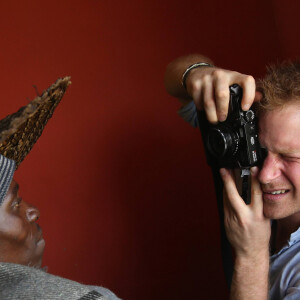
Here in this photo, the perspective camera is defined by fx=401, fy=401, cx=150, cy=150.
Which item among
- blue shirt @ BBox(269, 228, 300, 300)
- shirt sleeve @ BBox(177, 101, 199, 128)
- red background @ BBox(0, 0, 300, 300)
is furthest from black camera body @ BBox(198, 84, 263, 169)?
red background @ BBox(0, 0, 300, 300)

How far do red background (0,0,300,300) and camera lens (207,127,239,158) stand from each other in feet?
2.10

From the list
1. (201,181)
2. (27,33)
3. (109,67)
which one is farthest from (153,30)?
(201,181)

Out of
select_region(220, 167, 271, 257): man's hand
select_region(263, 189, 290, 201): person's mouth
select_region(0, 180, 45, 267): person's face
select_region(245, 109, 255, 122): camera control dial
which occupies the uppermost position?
select_region(245, 109, 255, 122): camera control dial

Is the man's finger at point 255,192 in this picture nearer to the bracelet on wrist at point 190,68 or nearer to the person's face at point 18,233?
the bracelet on wrist at point 190,68

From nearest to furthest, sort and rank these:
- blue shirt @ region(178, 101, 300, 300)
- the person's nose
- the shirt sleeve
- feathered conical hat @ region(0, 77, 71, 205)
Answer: feathered conical hat @ region(0, 77, 71, 205), the person's nose, blue shirt @ region(178, 101, 300, 300), the shirt sleeve

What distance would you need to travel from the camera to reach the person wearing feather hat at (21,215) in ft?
1.62

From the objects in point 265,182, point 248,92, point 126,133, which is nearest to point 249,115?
point 248,92

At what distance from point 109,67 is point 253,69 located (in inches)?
28.7

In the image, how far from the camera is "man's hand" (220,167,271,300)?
3.38ft

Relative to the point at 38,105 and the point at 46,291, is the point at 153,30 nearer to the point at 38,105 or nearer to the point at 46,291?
the point at 38,105

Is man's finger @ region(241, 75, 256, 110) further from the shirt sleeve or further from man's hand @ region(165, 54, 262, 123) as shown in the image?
the shirt sleeve

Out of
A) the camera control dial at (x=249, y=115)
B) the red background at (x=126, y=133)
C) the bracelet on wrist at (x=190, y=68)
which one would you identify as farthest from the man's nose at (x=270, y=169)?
the red background at (x=126, y=133)

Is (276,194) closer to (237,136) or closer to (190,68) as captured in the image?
(237,136)

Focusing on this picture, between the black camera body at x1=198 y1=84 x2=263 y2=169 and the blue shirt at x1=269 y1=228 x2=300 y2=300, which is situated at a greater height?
the black camera body at x1=198 y1=84 x2=263 y2=169
